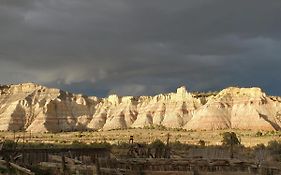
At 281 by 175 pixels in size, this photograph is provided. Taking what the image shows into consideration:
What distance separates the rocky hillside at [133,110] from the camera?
96.9m

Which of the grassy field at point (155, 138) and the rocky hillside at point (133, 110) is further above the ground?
the rocky hillside at point (133, 110)

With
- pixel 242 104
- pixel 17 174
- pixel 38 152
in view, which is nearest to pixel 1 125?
pixel 242 104

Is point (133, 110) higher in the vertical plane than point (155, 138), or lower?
higher

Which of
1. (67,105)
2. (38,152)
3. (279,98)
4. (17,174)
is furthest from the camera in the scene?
(67,105)

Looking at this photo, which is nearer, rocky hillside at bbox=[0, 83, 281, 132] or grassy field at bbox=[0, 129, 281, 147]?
grassy field at bbox=[0, 129, 281, 147]

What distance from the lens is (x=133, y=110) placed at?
11831 centimetres

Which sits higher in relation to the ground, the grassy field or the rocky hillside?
the rocky hillside

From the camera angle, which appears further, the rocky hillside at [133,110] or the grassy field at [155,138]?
the rocky hillside at [133,110]

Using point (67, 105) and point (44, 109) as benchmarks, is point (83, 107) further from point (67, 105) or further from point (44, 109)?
point (44, 109)

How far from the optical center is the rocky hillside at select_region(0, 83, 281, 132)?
318 ft

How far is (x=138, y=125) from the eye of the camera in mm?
110750

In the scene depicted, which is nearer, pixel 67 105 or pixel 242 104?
pixel 242 104

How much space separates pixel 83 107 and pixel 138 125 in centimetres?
1616

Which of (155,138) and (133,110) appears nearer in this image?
(155,138)
